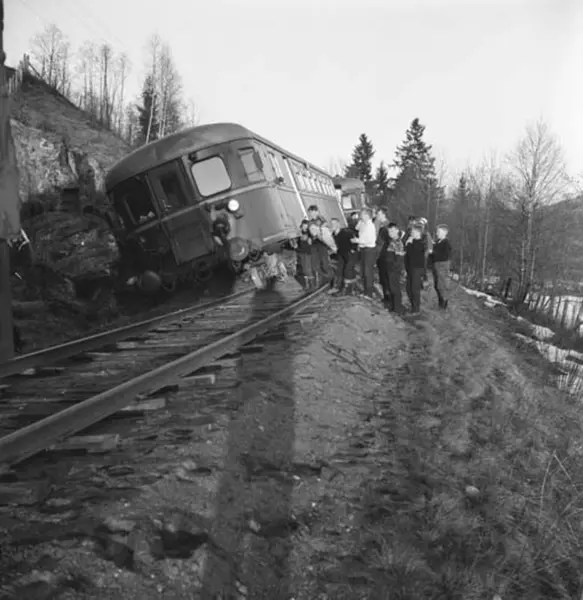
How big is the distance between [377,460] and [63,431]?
2010 millimetres

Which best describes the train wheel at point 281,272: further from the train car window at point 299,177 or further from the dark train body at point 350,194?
the dark train body at point 350,194

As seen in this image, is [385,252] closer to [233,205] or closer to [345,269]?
[345,269]

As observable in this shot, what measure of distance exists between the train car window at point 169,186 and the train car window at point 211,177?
349 mm

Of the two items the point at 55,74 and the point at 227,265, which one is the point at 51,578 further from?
the point at 55,74

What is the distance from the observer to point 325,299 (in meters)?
10.2

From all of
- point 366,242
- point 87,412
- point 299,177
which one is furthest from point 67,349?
point 299,177

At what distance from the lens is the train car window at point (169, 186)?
429 inches

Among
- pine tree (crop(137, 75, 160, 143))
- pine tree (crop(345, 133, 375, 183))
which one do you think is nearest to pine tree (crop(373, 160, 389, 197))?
pine tree (crop(345, 133, 375, 183))

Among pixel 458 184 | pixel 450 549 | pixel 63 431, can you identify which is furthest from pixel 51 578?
pixel 458 184

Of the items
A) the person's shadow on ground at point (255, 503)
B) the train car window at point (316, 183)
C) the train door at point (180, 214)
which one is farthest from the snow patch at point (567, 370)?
the train car window at point (316, 183)

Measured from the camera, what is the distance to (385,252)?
32.9 feet

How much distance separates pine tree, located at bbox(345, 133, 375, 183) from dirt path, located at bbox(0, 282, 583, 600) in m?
76.6

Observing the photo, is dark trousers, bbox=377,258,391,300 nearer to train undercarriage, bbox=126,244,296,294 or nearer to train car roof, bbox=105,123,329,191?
train undercarriage, bbox=126,244,296,294

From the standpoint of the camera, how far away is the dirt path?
230 cm
